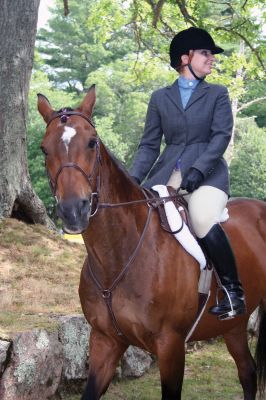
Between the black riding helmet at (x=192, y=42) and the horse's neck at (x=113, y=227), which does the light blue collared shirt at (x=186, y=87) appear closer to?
the black riding helmet at (x=192, y=42)

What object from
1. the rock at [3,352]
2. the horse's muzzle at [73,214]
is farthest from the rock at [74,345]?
the horse's muzzle at [73,214]

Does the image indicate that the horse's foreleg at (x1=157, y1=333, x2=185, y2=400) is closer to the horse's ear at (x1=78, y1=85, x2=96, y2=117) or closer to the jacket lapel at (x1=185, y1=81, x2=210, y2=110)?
the horse's ear at (x1=78, y1=85, x2=96, y2=117)

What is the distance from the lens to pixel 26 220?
30.6ft

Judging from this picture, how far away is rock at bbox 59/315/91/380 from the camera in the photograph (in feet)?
18.1

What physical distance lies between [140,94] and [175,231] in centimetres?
3256

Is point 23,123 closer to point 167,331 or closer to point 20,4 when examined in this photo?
point 20,4

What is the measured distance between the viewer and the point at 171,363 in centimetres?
382

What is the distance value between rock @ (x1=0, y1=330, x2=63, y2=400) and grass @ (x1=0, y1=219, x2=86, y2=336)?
169 millimetres

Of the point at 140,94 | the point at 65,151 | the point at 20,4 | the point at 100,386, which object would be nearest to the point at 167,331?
the point at 100,386

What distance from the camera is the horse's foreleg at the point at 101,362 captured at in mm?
3881

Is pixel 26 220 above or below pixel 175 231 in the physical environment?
below

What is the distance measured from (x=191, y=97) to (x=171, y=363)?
2.04 meters

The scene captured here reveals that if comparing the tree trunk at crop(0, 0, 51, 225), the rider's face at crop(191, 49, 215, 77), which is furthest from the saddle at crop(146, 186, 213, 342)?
the tree trunk at crop(0, 0, 51, 225)

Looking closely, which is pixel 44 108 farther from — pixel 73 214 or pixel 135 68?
pixel 135 68
